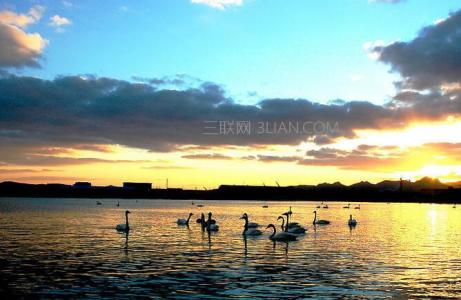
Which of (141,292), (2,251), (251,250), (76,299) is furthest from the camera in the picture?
(251,250)

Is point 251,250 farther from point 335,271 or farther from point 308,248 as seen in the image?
point 335,271

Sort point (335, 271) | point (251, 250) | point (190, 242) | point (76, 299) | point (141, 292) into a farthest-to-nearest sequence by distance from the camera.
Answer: point (190, 242) → point (251, 250) → point (335, 271) → point (141, 292) → point (76, 299)

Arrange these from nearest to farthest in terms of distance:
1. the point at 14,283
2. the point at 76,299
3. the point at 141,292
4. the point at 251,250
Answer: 1. the point at 76,299
2. the point at 141,292
3. the point at 14,283
4. the point at 251,250

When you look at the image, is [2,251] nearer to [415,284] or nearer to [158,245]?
[158,245]

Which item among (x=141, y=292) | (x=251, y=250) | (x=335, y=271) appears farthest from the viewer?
(x=251, y=250)

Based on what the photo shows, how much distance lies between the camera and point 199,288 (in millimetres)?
22688

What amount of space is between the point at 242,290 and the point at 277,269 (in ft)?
21.4

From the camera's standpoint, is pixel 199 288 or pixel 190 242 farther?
pixel 190 242

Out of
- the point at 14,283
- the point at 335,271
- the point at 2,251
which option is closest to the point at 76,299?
the point at 14,283

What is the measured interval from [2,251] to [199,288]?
18218 millimetres

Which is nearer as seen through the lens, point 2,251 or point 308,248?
point 2,251

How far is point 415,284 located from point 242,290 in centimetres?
820

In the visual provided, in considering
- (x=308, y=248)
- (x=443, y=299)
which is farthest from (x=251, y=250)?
(x=443, y=299)

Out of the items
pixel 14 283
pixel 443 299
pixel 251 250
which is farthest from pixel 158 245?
pixel 443 299
